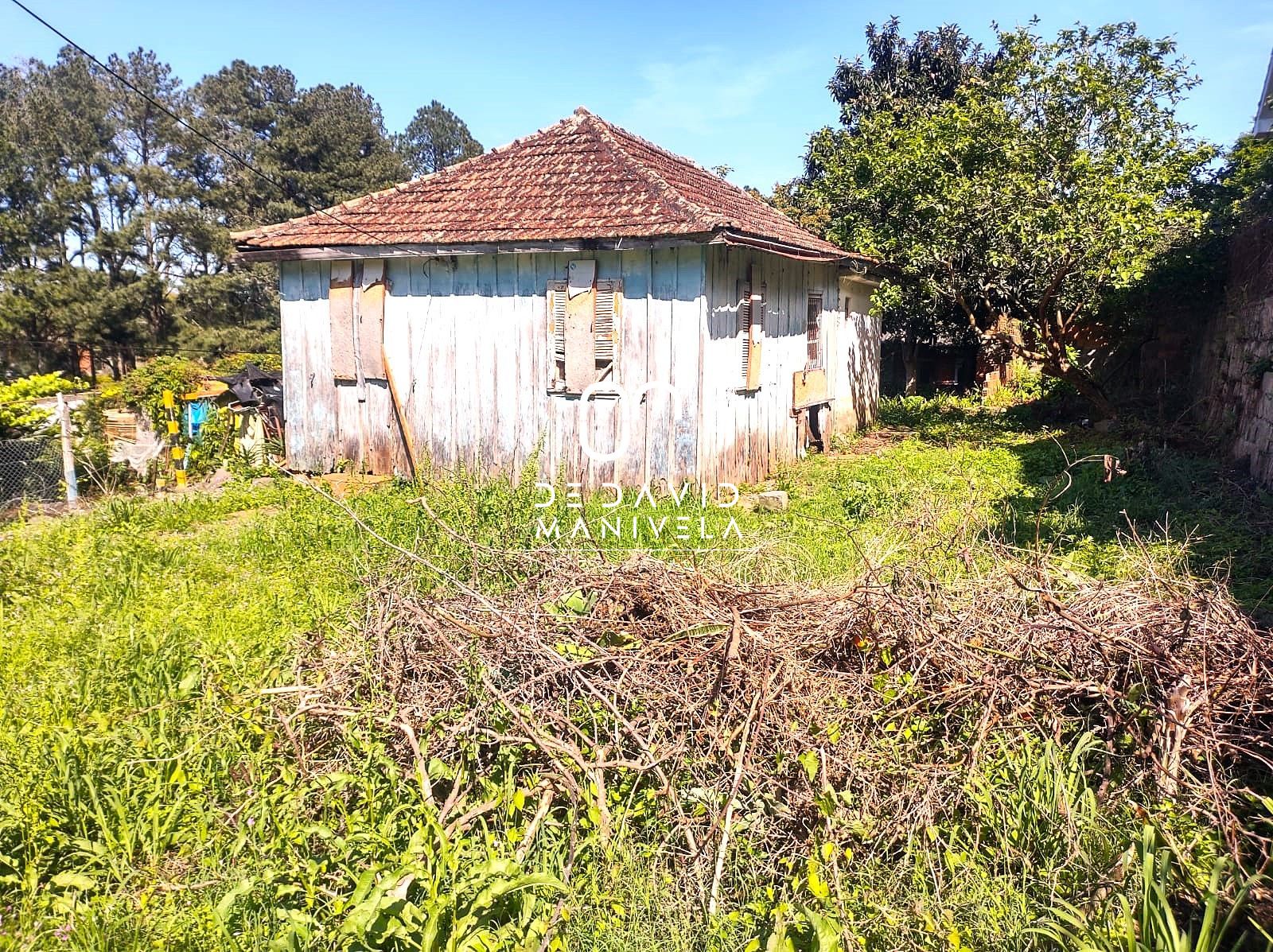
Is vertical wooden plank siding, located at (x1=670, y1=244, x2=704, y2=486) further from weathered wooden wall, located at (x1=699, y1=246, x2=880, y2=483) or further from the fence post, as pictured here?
A: the fence post

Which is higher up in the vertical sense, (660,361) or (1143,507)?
(660,361)

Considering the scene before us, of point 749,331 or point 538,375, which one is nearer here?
point 538,375

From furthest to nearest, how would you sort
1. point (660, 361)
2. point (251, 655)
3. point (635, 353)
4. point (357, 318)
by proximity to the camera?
point (357, 318) < point (635, 353) < point (660, 361) < point (251, 655)

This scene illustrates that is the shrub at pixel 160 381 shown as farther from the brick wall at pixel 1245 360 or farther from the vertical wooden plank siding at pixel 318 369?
the brick wall at pixel 1245 360

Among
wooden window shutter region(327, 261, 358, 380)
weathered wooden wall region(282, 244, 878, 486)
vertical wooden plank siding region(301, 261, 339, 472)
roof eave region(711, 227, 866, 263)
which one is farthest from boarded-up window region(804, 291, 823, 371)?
vertical wooden plank siding region(301, 261, 339, 472)

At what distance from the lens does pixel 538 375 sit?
945cm

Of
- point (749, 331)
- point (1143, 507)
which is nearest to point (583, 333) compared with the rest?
point (749, 331)

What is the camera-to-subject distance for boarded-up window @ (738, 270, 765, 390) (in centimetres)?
959

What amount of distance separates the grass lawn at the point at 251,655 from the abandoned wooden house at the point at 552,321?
5.14 ft

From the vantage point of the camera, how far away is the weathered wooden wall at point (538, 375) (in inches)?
347

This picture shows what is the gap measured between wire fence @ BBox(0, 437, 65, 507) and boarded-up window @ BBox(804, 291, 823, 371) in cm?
925

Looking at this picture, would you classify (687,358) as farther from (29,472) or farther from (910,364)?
(910,364)

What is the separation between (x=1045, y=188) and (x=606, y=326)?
24.9 ft

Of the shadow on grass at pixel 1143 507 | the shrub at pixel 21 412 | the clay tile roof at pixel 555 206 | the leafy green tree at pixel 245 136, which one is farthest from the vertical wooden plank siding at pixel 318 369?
the leafy green tree at pixel 245 136
